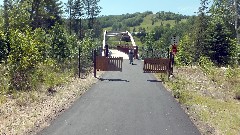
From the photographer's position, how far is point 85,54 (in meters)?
31.0

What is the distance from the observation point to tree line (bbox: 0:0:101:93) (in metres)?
15.8

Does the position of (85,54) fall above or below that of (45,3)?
below

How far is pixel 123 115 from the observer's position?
11102 mm

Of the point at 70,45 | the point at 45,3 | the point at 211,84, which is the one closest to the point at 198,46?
the point at 45,3

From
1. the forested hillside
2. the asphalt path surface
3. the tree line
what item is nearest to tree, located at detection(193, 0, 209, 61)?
the forested hillside

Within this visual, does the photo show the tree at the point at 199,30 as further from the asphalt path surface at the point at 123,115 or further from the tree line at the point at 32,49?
the asphalt path surface at the point at 123,115

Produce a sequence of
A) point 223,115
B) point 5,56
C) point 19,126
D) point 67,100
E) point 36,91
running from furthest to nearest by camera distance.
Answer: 1. point 5,56
2. point 36,91
3. point 67,100
4. point 223,115
5. point 19,126

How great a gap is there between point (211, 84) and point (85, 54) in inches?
547

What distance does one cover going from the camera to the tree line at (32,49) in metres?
15.8

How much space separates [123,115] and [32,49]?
714 centimetres

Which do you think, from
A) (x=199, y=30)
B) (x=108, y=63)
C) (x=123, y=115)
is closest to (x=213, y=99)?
(x=123, y=115)

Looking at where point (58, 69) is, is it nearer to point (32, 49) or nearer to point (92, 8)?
point (32, 49)

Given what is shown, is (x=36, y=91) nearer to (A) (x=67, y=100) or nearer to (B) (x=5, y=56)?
(A) (x=67, y=100)

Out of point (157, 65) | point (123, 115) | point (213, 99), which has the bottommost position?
point (213, 99)
